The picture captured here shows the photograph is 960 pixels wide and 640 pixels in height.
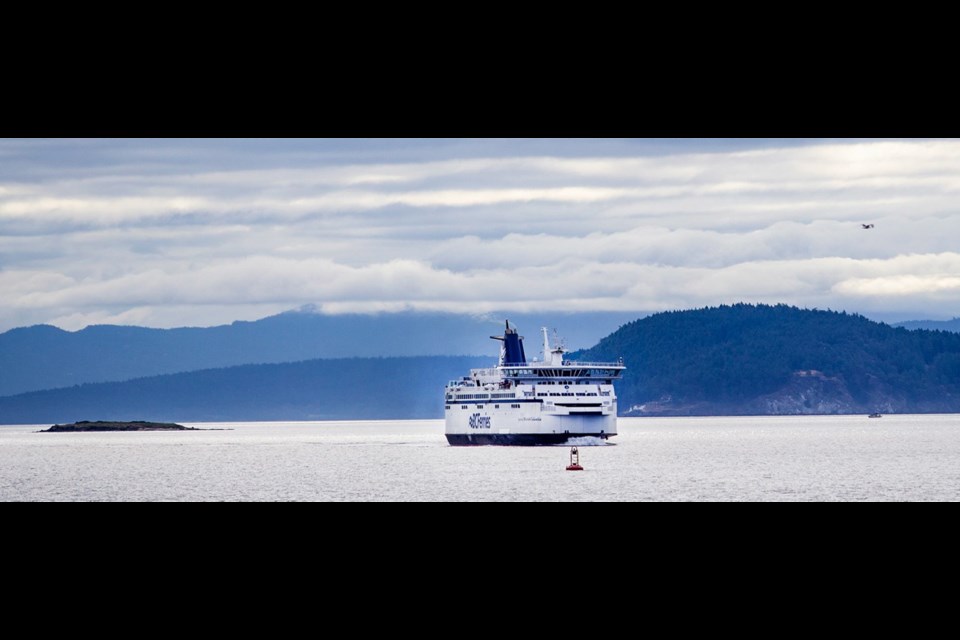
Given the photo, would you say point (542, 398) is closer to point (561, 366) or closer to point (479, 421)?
point (561, 366)

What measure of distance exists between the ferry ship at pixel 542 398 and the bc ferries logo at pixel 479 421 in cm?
4

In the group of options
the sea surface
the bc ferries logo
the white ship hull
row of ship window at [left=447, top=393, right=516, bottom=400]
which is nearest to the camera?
the sea surface

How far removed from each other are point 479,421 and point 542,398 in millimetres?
4715

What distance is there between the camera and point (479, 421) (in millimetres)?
60344

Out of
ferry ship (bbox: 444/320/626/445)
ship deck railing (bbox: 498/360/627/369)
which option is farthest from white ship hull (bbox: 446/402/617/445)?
ship deck railing (bbox: 498/360/627/369)

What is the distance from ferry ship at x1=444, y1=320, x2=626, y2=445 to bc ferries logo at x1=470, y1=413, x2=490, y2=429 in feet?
0.13

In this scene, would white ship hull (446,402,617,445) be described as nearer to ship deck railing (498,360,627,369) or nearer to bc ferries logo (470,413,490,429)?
bc ferries logo (470,413,490,429)

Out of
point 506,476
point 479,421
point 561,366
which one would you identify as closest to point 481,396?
point 479,421

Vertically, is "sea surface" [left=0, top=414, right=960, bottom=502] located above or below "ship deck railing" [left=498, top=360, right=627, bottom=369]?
below

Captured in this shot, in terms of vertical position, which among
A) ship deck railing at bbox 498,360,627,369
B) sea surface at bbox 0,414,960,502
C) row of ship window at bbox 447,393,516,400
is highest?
ship deck railing at bbox 498,360,627,369

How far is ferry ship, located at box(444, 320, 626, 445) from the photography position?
56.7 metres

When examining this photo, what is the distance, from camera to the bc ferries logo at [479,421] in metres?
59.4

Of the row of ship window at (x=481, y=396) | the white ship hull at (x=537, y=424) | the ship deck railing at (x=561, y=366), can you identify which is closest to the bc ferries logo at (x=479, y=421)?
the white ship hull at (x=537, y=424)
